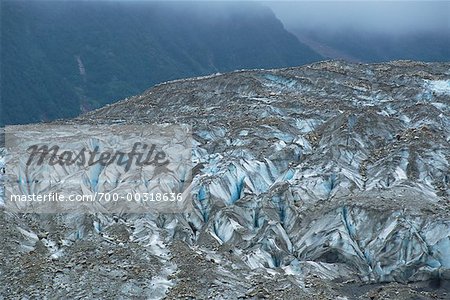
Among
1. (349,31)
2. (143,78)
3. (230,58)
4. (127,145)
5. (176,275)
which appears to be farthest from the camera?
(349,31)

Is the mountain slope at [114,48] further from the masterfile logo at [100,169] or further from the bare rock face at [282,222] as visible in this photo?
the bare rock face at [282,222]

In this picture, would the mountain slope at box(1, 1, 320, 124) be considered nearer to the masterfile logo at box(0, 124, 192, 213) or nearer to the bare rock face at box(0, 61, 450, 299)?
the masterfile logo at box(0, 124, 192, 213)

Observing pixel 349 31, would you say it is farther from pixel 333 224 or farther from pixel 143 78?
pixel 333 224

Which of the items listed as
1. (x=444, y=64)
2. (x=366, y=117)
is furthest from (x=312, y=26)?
(x=366, y=117)

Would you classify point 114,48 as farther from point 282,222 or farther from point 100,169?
point 282,222

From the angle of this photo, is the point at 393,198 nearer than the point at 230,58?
Yes

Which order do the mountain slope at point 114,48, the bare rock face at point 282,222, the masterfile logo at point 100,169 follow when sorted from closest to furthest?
1. the bare rock face at point 282,222
2. the masterfile logo at point 100,169
3. the mountain slope at point 114,48

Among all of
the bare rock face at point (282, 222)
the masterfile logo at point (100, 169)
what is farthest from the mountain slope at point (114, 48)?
the bare rock face at point (282, 222)

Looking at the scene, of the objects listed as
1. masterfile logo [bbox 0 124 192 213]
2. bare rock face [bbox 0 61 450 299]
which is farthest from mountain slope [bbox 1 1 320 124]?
bare rock face [bbox 0 61 450 299]
